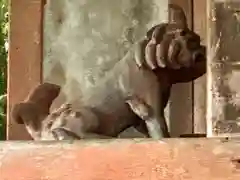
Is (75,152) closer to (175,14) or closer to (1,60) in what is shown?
(175,14)

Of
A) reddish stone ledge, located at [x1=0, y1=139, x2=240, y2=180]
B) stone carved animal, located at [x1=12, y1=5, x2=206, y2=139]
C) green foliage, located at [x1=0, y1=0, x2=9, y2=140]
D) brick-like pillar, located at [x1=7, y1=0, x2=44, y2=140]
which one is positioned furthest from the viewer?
green foliage, located at [x1=0, y1=0, x2=9, y2=140]

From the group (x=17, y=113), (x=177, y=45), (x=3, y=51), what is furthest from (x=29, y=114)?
(x=3, y=51)

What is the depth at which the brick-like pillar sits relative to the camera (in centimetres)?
114

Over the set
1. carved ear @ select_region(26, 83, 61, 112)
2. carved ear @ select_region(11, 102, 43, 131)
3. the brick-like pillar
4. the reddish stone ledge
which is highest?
the brick-like pillar

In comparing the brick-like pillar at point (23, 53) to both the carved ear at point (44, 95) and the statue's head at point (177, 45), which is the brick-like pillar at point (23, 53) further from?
the statue's head at point (177, 45)

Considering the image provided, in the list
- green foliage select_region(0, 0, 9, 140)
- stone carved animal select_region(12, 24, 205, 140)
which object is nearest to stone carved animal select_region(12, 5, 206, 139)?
stone carved animal select_region(12, 24, 205, 140)

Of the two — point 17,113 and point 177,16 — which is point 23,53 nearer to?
point 17,113

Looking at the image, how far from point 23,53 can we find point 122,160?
1.10 ft

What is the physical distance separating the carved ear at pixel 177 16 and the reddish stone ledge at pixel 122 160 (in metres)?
0.21

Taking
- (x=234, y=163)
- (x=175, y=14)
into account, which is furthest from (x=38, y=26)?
(x=234, y=163)

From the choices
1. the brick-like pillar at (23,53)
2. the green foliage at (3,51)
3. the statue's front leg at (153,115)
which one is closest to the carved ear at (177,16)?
the statue's front leg at (153,115)

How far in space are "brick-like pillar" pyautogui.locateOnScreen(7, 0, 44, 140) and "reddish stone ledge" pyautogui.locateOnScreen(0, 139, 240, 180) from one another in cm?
18

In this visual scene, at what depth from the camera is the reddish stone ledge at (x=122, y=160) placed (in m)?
0.88

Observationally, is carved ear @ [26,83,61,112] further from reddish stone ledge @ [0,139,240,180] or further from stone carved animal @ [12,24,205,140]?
reddish stone ledge @ [0,139,240,180]
